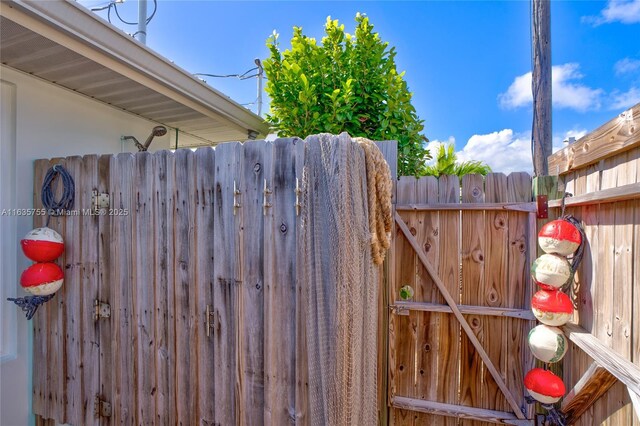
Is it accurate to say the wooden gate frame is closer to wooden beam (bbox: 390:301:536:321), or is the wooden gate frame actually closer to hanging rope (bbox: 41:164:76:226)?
wooden beam (bbox: 390:301:536:321)

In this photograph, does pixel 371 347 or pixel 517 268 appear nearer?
pixel 371 347

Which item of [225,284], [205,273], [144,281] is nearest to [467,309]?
[225,284]

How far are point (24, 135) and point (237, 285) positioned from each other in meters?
2.01

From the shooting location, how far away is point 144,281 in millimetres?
1922

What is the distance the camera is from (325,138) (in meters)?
1.50

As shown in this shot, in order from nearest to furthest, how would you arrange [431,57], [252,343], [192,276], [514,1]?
1. [252,343]
2. [192,276]
3. [514,1]
4. [431,57]

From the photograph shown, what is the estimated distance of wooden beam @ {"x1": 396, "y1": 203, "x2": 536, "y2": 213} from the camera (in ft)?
6.72

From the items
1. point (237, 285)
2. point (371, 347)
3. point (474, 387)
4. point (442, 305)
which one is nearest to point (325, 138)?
point (237, 285)

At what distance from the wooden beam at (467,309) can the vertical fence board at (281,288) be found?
0.98 metres

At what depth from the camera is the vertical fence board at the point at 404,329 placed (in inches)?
88.0

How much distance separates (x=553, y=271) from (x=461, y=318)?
717 mm

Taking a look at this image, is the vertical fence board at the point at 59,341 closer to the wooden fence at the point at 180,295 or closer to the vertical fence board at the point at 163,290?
the wooden fence at the point at 180,295

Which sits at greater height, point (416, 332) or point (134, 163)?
point (134, 163)

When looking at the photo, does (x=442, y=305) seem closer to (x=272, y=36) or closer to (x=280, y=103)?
(x=280, y=103)
